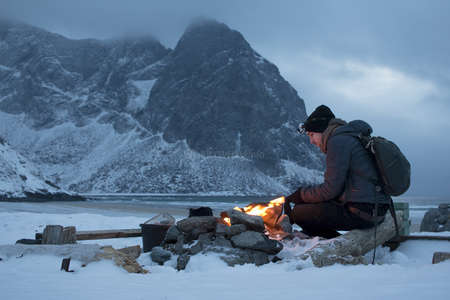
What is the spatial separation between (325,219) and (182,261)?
2185 mm

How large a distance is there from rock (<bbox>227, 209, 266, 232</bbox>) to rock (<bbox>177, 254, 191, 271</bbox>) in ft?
3.27

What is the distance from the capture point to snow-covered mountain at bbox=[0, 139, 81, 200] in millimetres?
36000

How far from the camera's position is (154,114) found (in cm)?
12525

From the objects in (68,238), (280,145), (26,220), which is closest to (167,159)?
(280,145)

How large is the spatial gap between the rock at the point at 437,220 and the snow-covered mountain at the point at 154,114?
7557cm

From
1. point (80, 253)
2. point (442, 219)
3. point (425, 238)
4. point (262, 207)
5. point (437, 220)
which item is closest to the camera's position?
point (80, 253)

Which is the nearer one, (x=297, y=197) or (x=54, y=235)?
(x=54, y=235)

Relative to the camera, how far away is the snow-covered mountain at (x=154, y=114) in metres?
99.9

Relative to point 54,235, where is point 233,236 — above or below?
above

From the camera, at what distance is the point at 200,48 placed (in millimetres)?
147875

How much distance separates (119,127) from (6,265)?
118466 millimetres

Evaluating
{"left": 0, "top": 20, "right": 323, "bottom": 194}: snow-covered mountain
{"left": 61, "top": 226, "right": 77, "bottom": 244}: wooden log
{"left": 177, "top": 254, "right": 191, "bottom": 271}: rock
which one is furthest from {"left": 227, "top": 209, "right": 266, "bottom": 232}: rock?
{"left": 0, "top": 20, "right": 323, "bottom": 194}: snow-covered mountain

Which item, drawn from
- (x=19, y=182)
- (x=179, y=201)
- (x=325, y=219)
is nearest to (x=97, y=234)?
(x=325, y=219)

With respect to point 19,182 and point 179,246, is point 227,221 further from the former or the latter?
point 19,182
